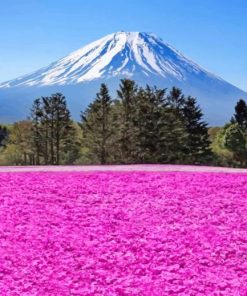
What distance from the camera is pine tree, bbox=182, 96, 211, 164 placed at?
202ft

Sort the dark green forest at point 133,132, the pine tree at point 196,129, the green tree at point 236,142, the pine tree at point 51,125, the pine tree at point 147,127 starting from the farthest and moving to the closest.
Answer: the green tree at point 236,142 < the pine tree at point 51,125 < the pine tree at point 196,129 < the dark green forest at point 133,132 < the pine tree at point 147,127

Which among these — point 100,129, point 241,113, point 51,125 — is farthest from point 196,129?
point 241,113

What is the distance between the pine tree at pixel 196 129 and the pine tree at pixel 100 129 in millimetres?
10408

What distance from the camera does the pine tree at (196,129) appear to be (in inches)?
2422

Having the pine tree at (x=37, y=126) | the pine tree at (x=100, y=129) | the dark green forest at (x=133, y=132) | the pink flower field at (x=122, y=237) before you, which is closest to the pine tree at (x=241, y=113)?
the dark green forest at (x=133, y=132)

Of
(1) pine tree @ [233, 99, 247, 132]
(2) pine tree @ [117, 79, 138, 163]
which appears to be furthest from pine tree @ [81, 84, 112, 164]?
(1) pine tree @ [233, 99, 247, 132]

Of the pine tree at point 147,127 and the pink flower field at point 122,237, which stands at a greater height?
the pine tree at point 147,127

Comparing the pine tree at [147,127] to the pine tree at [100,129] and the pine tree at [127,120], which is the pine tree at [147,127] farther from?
the pine tree at [100,129]

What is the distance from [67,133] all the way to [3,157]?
55.8 ft

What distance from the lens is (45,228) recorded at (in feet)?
36.1

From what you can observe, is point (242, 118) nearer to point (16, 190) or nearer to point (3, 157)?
point (3, 157)

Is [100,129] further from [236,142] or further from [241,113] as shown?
[241,113]

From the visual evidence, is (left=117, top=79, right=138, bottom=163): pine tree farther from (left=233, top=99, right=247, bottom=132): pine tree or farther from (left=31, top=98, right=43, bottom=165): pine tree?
(left=233, top=99, right=247, bottom=132): pine tree

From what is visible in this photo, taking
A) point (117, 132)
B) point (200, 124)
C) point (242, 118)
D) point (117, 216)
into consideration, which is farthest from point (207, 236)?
point (242, 118)
